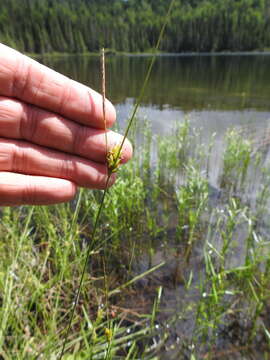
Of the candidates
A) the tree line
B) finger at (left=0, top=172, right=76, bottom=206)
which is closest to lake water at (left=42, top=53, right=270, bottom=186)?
finger at (left=0, top=172, right=76, bottom=206)

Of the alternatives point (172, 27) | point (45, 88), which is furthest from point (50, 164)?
point (172, 27)

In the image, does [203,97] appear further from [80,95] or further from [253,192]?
[80,95]

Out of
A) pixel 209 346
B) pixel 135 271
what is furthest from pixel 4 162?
pixel 209 346

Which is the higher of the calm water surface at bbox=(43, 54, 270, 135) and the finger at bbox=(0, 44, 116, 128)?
the calm water surface at bbox=(43, 54, 270, 135)

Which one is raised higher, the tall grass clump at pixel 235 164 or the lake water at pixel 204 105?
the lake water at pixel 204 105

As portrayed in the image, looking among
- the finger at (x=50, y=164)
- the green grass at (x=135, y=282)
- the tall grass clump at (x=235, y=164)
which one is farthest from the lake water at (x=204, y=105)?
the finger at (x=50, y=164)

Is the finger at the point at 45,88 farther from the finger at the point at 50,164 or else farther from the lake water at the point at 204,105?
the lake water at the point at 204,105

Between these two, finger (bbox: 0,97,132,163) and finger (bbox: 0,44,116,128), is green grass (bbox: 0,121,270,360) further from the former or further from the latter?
finger (bbox: 0,44,116,128)
